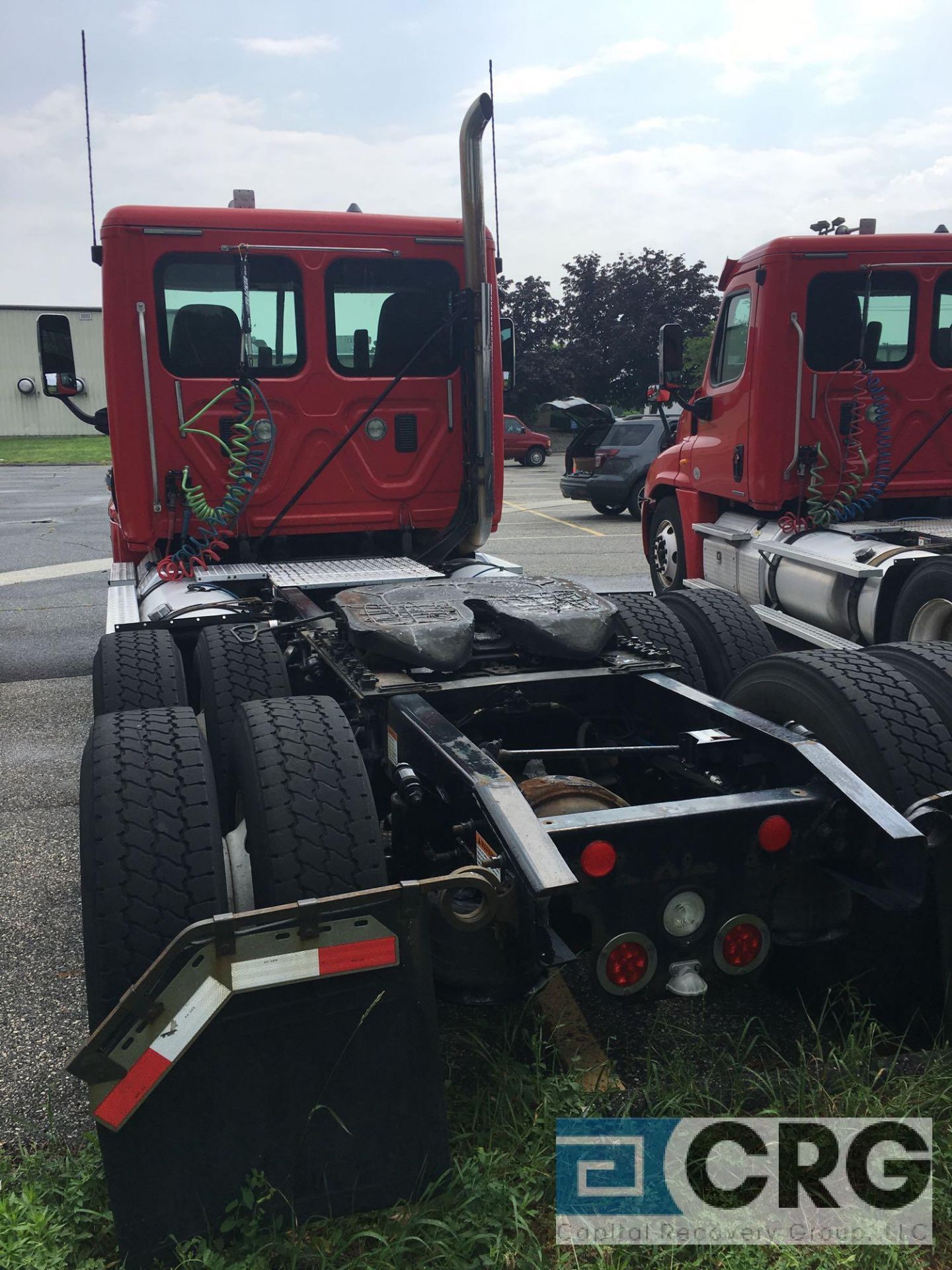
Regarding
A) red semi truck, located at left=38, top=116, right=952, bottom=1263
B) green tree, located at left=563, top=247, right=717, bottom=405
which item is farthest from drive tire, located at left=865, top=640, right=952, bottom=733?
green tree, located at left=563, top=247, right=717, bottom=405

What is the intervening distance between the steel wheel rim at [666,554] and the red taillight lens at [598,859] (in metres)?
6.69

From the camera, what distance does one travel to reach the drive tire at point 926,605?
228 inches

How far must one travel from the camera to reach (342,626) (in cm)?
365

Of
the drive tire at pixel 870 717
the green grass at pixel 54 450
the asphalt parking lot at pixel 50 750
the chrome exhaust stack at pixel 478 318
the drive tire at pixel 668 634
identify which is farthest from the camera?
the green grass at pixel 54 450

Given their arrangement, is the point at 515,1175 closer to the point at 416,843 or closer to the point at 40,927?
the point at 416,843

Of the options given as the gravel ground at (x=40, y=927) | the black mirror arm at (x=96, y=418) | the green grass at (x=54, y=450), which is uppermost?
the black mirror arm at (x=96, y=418)

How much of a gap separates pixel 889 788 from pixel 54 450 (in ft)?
134

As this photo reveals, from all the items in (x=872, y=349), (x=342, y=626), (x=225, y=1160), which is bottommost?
(x=225, y=1160)

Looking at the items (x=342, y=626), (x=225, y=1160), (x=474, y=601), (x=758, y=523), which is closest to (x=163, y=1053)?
(x=225, y=1160)

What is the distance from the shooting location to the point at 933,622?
5.88m

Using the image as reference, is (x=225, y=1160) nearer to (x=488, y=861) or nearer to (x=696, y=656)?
(x=488, y=861)

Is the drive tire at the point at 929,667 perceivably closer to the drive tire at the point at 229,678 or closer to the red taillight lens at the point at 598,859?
the red taillight lens at the point at 598,859

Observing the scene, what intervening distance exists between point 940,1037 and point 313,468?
13.4ft

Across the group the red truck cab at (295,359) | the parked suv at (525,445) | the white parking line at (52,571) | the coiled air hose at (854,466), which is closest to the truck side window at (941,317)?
the coiled air hose at (854,466)
